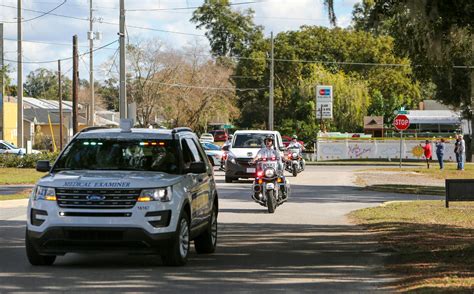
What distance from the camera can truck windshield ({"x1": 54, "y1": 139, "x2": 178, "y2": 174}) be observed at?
12570mm

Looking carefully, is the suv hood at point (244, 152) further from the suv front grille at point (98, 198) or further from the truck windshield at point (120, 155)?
the suv front grille at point (98, 198)

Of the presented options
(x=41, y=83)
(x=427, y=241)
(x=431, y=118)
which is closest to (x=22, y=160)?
(x=427, y=241)

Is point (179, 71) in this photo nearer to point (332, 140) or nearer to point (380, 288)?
point (332, 140)

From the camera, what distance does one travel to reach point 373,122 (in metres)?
81.0

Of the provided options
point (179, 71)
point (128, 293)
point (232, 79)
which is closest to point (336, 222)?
point (128, 293)

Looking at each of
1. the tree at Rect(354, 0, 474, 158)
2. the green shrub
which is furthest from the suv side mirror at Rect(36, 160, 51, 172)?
the green shrub

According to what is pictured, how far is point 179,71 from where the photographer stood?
3103 inches

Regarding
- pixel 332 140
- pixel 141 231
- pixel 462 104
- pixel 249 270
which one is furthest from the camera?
pixel 332 140

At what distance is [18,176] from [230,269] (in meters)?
29.0

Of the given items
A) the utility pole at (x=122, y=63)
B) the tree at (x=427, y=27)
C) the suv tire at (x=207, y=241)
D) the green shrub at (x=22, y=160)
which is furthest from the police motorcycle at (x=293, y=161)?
the suv tire at (x=207, y=241)

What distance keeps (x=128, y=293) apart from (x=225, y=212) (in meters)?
11.9

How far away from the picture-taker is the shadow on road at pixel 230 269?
35.1ft

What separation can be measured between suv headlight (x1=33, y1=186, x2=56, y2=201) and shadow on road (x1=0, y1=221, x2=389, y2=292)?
96 cm

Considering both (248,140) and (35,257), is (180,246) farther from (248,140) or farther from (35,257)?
(248,140)
